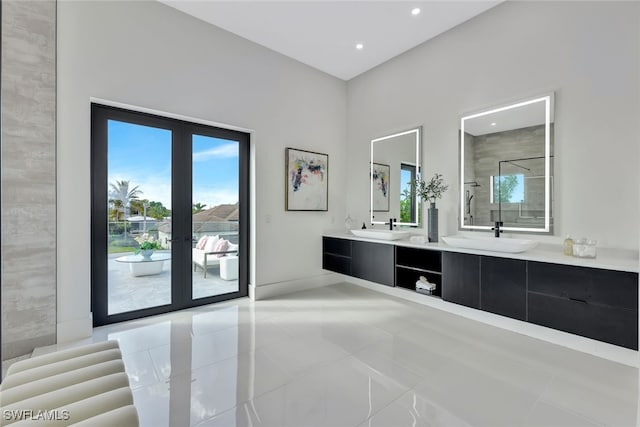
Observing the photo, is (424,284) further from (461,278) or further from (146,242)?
(146,242)

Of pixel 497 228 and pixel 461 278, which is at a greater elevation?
pixel 497 228

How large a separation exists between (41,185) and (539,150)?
198 inches

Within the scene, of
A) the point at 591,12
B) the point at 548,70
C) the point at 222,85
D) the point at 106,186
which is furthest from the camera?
the point at 222,85

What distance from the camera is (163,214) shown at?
4102 mm

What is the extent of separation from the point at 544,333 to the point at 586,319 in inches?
25.6

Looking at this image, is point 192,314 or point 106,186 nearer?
point 106,186

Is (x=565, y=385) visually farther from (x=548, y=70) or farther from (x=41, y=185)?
(x=41, y=185)

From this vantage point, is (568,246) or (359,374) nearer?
(359,374)

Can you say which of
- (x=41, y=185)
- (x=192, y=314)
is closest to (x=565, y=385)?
(x=192, y=314)

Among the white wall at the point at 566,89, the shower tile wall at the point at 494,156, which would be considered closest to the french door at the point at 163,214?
the white wall at the point at 566,89

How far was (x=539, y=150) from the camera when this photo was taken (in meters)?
3.56

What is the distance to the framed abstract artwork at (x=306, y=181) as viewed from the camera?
5.07 metres

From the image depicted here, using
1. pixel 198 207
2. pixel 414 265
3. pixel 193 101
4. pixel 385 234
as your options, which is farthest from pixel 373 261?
pixel 193 101

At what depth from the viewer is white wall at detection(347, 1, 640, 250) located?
3041mm
